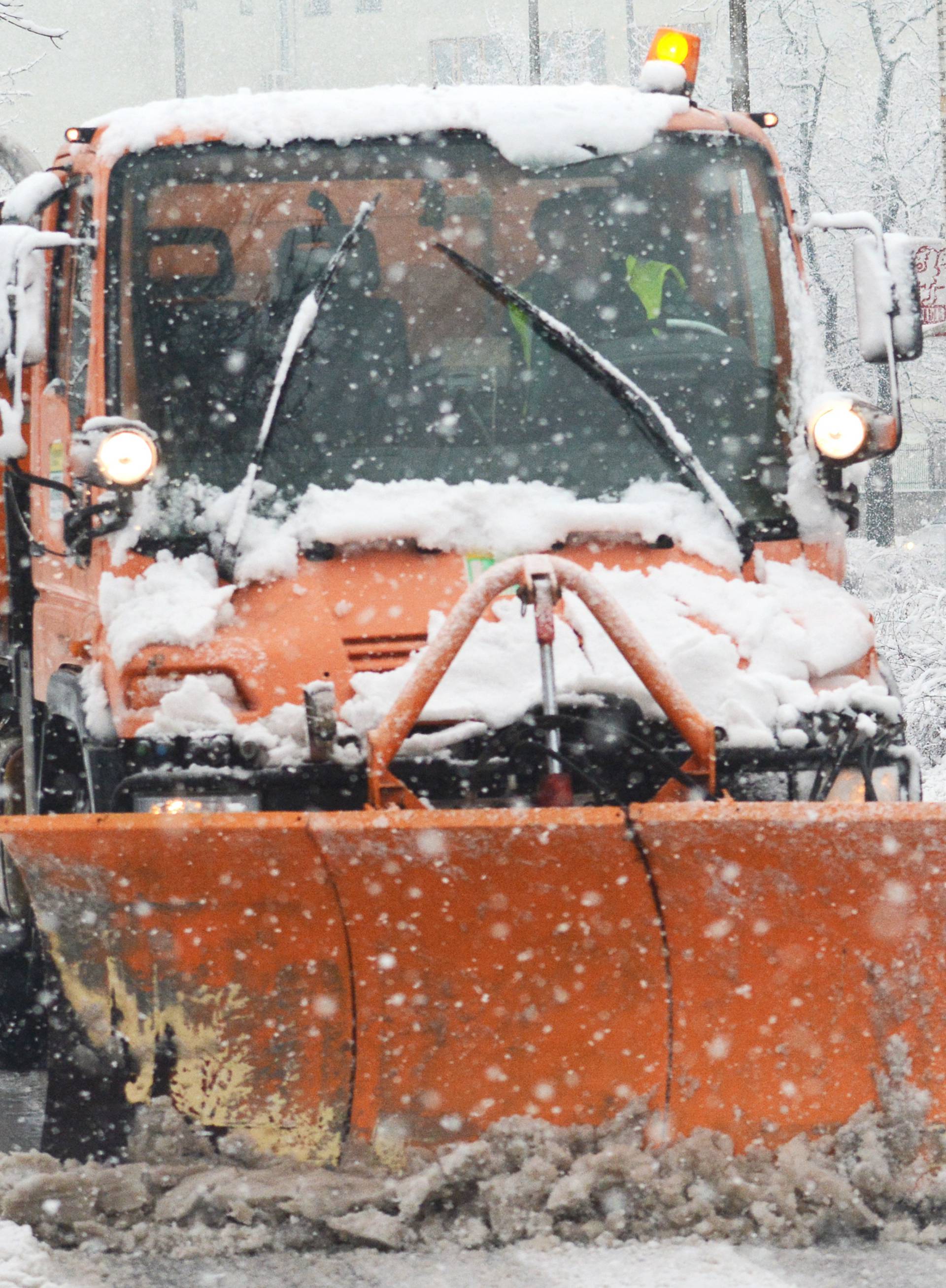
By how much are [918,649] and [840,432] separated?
880cm

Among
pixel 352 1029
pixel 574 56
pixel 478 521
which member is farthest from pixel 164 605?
pixel 574 56

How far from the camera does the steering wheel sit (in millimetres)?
4914

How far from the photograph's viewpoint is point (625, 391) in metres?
4.72

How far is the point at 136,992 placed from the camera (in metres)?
3.68

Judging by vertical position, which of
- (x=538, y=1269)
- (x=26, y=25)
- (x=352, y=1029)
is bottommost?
(x=538, y=1269)

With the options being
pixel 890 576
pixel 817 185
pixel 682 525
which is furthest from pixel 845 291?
pixel 682 525

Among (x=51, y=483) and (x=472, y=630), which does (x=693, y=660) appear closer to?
(x=472, y=630)

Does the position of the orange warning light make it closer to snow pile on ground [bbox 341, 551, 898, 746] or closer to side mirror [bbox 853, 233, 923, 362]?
side mirror [bbox 853, 233, 923, 362]

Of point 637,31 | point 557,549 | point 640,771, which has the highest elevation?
point 637,31

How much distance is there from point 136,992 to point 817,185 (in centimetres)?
2729

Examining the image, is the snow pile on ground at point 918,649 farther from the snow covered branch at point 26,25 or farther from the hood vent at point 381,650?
the hood vent at point 381,650

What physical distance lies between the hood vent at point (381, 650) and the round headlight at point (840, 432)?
1.30 metres

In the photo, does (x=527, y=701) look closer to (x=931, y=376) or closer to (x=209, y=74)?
(x=931, y=376)

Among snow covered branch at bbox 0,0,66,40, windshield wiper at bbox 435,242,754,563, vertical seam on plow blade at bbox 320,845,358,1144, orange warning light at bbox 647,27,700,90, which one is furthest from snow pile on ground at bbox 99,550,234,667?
snow covered branch at bbox 0,0,66,40
